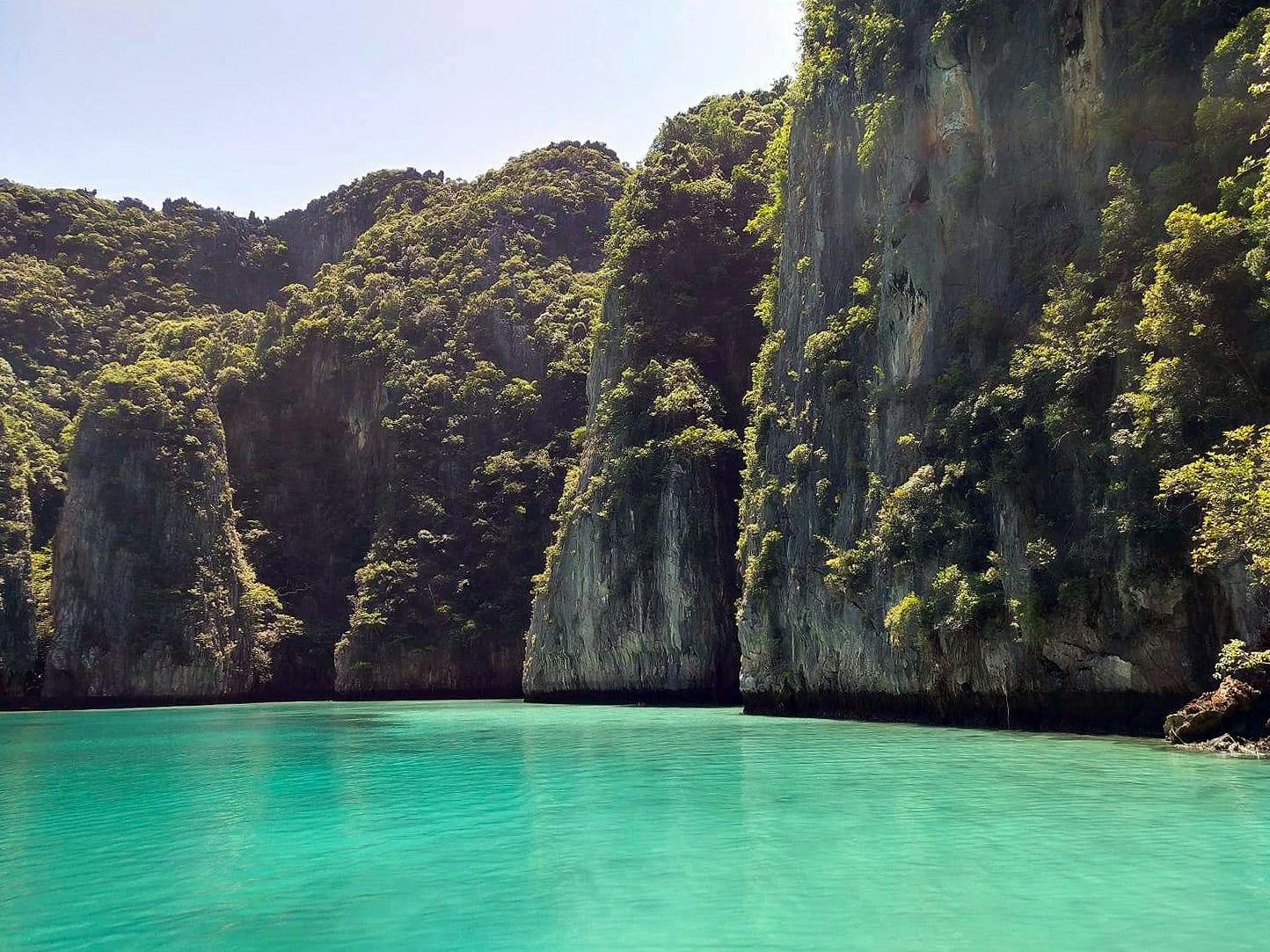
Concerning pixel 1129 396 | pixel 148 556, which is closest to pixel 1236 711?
pixel 1129 396

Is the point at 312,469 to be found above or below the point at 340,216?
below

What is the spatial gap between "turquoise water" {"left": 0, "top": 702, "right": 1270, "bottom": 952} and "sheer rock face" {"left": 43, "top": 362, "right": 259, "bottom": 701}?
4068cm

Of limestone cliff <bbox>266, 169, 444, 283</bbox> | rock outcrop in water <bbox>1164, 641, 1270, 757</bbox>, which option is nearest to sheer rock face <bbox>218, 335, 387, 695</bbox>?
limestone cliff <bbox>266, 169, 444, 283</bbox>

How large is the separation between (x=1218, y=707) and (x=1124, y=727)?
3944mm

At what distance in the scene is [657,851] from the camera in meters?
10.6

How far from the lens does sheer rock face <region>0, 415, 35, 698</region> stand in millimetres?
56000

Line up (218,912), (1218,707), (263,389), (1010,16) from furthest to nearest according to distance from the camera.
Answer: (263,389)
(1010,16)
(1218,707)
(218,912)

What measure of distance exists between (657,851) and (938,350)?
20776 millimetres

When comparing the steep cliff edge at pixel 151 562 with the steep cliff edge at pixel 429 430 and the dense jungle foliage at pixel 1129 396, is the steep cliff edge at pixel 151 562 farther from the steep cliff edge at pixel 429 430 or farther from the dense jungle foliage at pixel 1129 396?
the dense jungle foliage at pixel 1129 396

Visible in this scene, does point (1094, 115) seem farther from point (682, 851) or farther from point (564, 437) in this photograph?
point (564, 437)

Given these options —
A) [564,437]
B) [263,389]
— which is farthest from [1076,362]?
[263,389]

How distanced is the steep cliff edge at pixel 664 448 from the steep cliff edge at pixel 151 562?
66.2 ft

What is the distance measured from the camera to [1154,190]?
21438 millimetres

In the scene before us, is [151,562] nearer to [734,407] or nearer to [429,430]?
[429,430]
